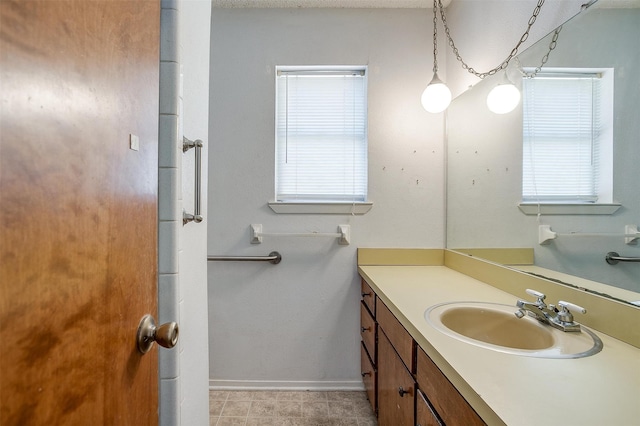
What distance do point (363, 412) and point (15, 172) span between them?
1896mm

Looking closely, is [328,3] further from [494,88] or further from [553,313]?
[553,313]

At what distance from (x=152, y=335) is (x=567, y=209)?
1.38m

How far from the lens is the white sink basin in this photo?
2.43ft

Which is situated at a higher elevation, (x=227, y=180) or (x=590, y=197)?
(x=227, y=180)

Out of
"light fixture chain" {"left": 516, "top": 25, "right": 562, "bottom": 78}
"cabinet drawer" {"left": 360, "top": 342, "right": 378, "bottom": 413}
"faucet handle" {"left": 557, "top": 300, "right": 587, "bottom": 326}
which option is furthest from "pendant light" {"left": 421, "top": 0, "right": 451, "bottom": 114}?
"cabinet drawer" {"left": 360, "top": 342, "right": 378, "bottom": 413}

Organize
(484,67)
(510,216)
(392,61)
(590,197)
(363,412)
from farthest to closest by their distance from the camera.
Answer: (392,61) → (363,412) → (484,67) → (510,216) → (590,197)

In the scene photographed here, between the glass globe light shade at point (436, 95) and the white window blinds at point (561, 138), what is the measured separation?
1.39 ft

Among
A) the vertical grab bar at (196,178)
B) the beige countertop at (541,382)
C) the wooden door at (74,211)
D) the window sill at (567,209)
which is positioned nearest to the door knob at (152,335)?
the wooden door at (74,211)

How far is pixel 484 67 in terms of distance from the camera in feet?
4.79

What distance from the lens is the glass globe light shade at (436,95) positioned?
1504 mm

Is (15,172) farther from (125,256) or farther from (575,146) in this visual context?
(575,146)

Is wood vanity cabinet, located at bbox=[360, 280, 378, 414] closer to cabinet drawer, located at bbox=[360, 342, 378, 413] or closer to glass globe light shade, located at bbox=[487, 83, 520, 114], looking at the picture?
cabinet drawer, located at bbox=[360, 342, 378, 413]

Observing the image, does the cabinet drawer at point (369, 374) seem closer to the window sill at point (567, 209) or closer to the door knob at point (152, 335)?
the window sill at point (567, 209)

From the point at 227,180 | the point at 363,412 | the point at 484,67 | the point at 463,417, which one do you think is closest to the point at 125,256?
the point at 463,417
